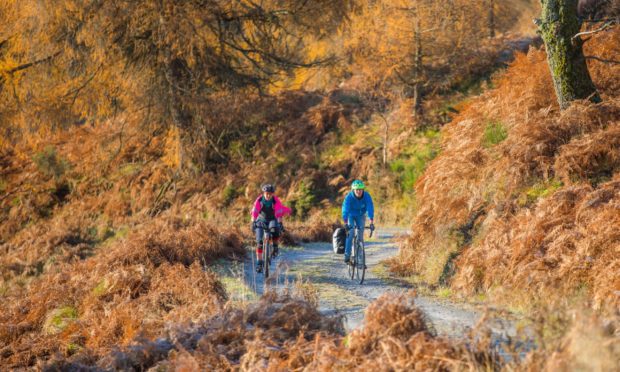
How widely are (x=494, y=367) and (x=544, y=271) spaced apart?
11.8ft

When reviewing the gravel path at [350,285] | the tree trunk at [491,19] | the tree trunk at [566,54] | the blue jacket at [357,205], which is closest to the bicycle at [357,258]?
the gravel path at [350,285]

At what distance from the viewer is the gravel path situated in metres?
6.91

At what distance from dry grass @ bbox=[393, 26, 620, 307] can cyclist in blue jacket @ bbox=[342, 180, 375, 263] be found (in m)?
1.21

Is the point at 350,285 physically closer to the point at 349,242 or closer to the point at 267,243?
the point at 349,242

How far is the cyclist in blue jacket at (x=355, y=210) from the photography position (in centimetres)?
1074

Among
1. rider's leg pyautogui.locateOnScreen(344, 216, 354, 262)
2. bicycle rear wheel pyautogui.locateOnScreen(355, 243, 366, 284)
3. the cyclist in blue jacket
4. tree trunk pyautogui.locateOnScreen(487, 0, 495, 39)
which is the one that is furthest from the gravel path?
tree trunk pyautogui.locateOnScreen(487, 0, 495, 39)

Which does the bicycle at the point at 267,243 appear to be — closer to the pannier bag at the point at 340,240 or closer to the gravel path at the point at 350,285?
the gravel path at the point at 350,285

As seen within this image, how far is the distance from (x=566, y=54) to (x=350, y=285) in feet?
18.6

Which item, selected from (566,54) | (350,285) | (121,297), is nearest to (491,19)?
(566,54)

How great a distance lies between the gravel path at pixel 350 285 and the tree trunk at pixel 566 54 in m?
4.54

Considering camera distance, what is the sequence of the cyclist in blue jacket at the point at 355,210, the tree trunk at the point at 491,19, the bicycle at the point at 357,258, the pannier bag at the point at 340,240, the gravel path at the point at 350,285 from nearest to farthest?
the gravel path at the point at 350,285
the bicycle at the point at 357,258
the cyclist in blue jacket at the point at 355,210
the pannier bag at the point at 340,240
the tree trunk at the point at 491,19

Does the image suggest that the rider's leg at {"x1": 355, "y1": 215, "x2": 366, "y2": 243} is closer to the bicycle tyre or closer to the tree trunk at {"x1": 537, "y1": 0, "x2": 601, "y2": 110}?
the bicycle tyre

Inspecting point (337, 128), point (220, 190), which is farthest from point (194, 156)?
point (337, 128)

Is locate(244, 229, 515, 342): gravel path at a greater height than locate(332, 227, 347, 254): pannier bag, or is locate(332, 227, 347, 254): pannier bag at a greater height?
locate(332, 227, 347, 254): pannier bag
